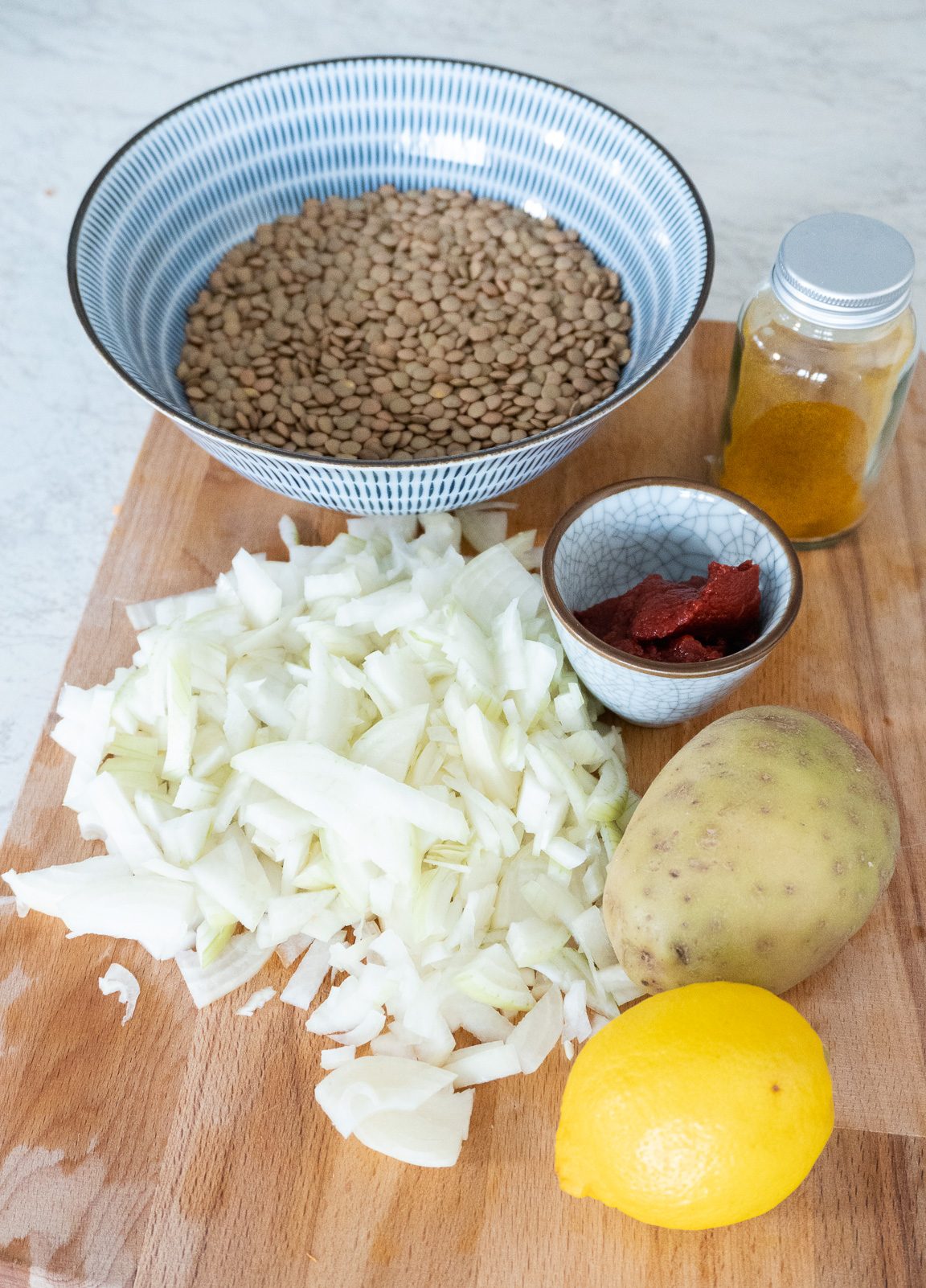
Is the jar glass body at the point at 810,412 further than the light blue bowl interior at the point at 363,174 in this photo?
No

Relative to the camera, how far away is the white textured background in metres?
1.81

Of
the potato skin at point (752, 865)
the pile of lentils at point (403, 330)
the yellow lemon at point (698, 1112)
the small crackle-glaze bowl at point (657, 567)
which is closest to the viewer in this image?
the yellow lemon at point (698, 1112)

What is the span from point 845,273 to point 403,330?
50 cm

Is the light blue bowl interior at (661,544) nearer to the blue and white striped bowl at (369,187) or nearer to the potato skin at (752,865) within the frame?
the blue and white striped bowl at (369,187)

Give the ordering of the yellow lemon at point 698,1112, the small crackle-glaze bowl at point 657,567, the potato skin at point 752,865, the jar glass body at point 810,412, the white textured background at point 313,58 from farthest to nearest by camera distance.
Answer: the white textured background at point 313,58
the jar glass body at point 810,412
the small crackle-glaze bowl at point 657,567
the potato skin at point 752,865
the yellow lemon at point 698,1112


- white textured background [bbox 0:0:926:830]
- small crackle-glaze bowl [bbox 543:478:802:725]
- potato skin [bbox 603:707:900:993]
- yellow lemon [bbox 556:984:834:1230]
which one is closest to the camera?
yellow lemon [bbox 556:984:834:1230]

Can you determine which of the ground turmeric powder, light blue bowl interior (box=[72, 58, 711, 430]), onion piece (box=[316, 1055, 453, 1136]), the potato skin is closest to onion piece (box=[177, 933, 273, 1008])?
onion piece (box=[316, 1055, 453, 1136])

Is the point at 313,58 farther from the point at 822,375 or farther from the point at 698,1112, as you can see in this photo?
the point at 698,1112

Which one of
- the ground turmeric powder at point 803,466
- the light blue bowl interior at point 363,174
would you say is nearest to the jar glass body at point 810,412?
the ground turmeric powder at point 803,466

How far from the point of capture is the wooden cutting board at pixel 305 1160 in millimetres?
853

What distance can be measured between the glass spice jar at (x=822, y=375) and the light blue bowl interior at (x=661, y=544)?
139 mm

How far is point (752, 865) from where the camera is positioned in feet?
2.88

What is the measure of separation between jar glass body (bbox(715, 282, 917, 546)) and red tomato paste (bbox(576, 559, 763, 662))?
19cm

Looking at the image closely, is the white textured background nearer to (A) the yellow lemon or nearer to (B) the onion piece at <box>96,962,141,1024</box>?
(B) the onion piece at <box>96,962,141,1024</box>
